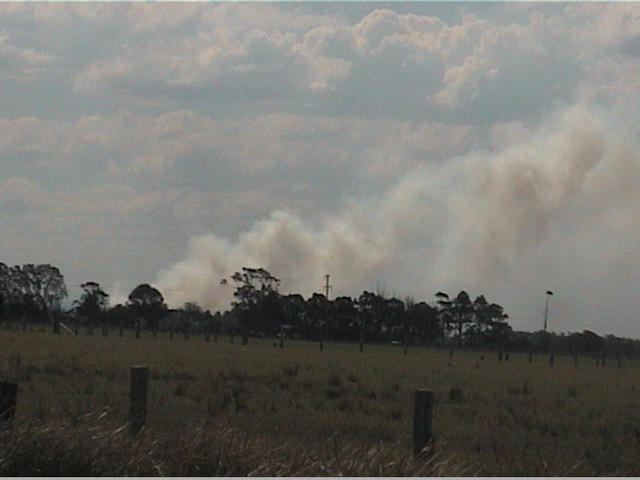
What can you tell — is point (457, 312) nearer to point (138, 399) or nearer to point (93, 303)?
point (93, 303)

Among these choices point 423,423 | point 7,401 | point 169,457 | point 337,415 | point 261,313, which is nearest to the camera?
Answer: point 169,457

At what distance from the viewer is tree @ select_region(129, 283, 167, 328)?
13312 cm

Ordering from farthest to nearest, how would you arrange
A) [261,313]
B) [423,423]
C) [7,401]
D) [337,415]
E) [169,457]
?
[261,313] → [337,415] → [423,423] → [7,401] → [169,457]

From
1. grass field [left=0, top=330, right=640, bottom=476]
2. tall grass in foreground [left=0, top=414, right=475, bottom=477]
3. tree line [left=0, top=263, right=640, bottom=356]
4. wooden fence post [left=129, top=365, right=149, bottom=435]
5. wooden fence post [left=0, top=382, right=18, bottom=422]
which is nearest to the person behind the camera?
tall grass in foreground [left=0, top=414, right=475, bottom=477]

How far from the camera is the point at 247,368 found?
31297mm

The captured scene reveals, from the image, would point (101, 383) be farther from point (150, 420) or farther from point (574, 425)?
point (574, 425)

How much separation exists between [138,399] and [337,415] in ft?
24.0

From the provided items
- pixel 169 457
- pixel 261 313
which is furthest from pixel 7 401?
pixel 261 313

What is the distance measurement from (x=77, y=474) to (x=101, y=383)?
44.5 feet

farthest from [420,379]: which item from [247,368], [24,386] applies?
[24,386]

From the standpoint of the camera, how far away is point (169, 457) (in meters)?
9.64

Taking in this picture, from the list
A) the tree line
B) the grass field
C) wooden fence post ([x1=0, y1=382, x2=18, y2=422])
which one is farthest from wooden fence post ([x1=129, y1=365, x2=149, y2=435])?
the tree line

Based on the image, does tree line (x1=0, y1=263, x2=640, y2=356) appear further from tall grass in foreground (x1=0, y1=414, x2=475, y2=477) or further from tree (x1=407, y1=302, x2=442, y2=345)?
tall grass in foreground (x1=0, y1=414, x2=475, y2=477)

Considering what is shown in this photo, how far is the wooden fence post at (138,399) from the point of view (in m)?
11.9
